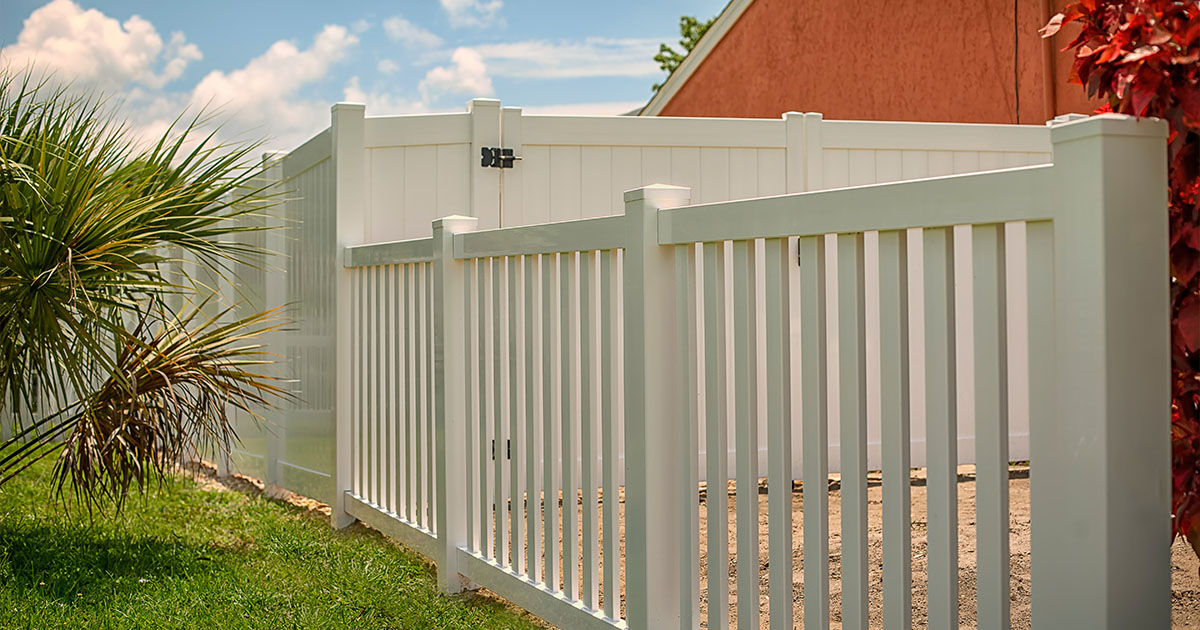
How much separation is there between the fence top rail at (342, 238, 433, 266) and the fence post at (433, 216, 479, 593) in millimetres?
214

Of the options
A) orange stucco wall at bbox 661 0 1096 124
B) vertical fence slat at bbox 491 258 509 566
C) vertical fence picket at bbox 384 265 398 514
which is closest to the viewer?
vertical fence slat at bbox 491 258 509 566

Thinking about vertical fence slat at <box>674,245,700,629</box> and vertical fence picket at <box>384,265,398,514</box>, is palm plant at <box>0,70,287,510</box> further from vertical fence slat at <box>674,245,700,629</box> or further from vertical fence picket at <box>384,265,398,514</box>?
vertical fence slat at <box>674,245,700,629</box>

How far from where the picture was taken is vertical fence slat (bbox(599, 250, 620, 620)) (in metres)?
3.06

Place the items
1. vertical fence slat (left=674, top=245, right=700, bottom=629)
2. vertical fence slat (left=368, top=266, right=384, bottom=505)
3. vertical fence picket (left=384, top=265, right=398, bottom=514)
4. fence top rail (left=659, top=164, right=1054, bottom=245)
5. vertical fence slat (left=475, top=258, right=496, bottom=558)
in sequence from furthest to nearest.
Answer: vertical fence slat (left=368, top=266, right=384, bottom=505) < vertical fence picket (left=384, top=265, right=398, bottom=514) < vertical fence slat (left=475, top=258, right=496, bottom=558) < vertical fence slat (left=674, top=245, right=700, bottom=629) < fence top rail (left=659, top=164, right=1054, bottom=245)

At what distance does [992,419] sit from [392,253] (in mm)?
3268

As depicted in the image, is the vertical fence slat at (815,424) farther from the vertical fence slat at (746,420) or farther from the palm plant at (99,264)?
the palm plant at (99,264)

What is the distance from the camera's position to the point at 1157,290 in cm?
175

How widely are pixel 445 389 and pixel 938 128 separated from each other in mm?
3721

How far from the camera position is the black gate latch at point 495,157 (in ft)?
18.8

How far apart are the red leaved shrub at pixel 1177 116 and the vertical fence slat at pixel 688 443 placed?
1.08 metres

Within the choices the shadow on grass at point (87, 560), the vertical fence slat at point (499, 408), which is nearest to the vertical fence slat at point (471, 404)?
the vertical fence slat at point (499, 408)

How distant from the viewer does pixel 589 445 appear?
10.6 ft

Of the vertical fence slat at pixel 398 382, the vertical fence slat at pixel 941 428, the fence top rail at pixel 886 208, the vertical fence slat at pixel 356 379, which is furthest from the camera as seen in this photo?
the vertical fence slat at pixel 356 379

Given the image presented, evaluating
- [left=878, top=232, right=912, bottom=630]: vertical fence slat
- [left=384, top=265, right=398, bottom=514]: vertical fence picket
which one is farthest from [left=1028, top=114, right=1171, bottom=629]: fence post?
[left=384, top=265, right=398, bottom=514]: vertical fence picket
